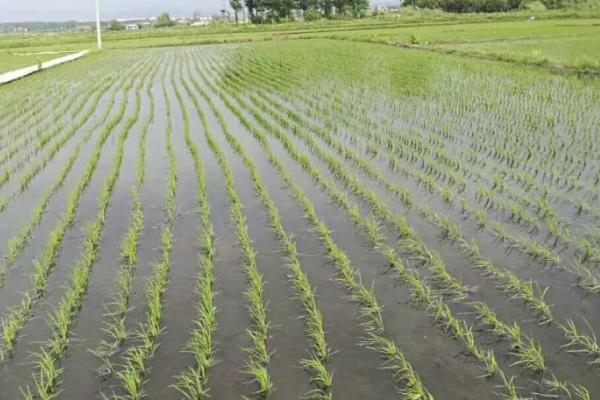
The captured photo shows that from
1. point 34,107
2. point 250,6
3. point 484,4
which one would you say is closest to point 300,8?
point 250,6

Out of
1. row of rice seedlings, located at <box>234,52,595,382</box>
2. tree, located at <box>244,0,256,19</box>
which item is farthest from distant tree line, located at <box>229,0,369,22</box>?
row of rice seedlings, located at <box>234,52,595,382</box>

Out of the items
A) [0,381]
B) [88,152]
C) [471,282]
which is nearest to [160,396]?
[0,381]

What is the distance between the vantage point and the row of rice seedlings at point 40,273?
355cm

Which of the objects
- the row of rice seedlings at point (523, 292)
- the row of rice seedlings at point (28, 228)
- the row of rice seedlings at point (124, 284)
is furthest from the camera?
the row of rice seedlings at point (28, 228)

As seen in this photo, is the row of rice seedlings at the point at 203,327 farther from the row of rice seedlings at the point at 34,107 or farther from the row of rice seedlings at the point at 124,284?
the row of rice seedlings at the point at 34,107

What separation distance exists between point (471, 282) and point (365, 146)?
4289 millimetres

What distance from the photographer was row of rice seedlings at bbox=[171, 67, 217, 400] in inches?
121

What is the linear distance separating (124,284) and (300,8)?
7129 cm

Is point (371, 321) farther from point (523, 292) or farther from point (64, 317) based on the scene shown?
point (64, 317)

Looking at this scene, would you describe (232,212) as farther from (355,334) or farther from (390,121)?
(390,121)

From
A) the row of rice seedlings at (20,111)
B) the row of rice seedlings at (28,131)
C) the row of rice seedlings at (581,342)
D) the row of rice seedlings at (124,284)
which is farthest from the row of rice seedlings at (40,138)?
the row of rice seedlings at (581,342)

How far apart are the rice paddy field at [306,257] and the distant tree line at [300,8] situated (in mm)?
59016

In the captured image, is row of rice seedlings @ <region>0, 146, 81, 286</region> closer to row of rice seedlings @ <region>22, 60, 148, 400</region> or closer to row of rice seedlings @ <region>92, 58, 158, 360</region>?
row of rice seedlings @ <region>22, 60, 148, 400</region>

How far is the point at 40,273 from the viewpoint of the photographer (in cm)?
436
